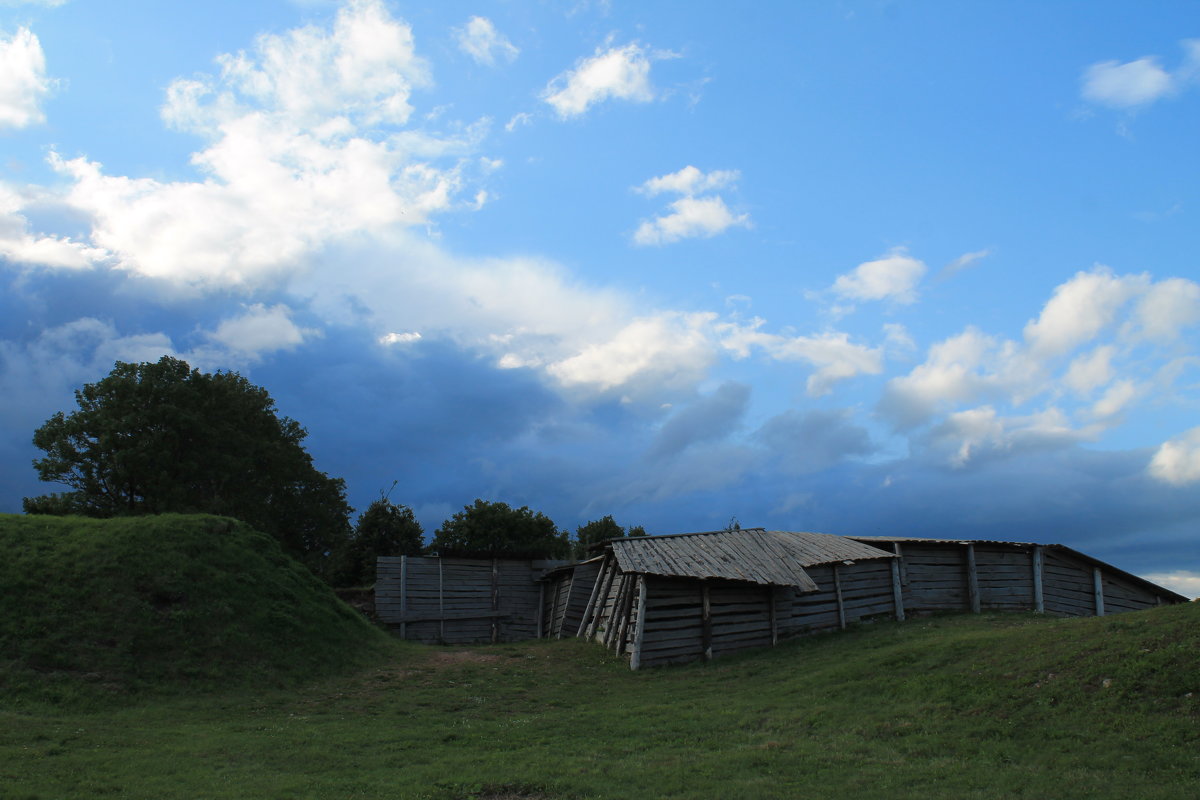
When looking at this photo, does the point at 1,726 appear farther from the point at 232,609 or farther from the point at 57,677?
the point at 232,609

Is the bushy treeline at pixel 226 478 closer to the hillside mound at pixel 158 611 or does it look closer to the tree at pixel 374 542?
the tree at pixel 374 542

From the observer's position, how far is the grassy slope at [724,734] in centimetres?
1146

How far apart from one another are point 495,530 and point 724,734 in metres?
36.6

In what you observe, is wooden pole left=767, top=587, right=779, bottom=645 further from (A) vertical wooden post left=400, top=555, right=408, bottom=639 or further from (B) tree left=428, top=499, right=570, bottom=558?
(B) tree left=428, top=499, right=570, bottom=558

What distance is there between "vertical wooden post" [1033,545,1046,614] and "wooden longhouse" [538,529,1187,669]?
0.13 ft

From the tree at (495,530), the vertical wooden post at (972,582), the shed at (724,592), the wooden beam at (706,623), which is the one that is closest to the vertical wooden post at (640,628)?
the shed at (724,592)

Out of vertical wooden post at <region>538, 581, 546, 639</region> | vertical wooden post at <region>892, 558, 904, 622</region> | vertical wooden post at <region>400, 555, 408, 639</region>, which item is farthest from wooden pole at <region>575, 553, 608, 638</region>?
vertical wooden post at <region>892, 558, 904, 622</region>

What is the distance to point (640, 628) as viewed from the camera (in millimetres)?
23922

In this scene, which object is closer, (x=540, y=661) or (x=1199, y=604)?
(x=1199, y=604)

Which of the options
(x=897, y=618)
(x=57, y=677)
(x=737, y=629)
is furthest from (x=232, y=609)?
(x=897, y=618)

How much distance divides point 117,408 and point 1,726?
31.2 meters

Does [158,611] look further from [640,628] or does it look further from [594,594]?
[594,594]

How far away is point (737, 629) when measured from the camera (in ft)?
83.6

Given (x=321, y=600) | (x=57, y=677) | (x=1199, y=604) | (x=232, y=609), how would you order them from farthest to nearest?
(x=321, y=600) → (x=232, y=609) → (x=57, y=677) → (x=1199, y=604)
